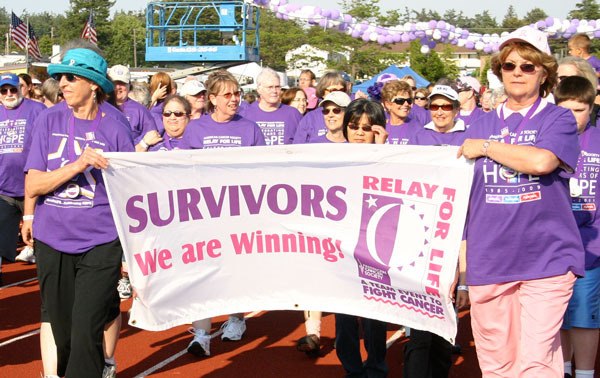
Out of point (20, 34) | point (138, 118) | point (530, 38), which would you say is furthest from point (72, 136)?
point (20, 34)

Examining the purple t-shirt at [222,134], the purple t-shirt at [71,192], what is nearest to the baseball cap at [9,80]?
the purple t-shirt at [222,134]

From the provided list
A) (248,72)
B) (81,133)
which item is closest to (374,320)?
(81,133)

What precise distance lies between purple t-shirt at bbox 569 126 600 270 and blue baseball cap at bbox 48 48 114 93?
3.03 m

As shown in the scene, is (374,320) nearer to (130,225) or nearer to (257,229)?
(257,229)

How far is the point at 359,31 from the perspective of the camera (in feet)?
74.9

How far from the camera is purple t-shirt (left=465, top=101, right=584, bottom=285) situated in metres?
4.24

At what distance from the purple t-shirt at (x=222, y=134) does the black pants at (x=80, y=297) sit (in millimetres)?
2196

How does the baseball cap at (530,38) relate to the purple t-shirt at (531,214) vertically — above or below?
above

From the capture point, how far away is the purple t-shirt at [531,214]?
4238 millimetres

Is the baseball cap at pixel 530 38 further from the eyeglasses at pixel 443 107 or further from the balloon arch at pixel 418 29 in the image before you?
the balloon arch at pixel 418 29

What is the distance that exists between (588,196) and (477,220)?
4.92ft

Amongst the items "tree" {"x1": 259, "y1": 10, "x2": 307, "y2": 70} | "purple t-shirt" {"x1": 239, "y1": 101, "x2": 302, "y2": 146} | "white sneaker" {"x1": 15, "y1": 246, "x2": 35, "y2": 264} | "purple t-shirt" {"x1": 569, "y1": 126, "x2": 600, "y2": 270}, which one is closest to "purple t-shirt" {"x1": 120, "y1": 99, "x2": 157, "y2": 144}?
"purple t-shirt" {"x1": 239, "y1": 101, "x2": 302, "y2": 146}

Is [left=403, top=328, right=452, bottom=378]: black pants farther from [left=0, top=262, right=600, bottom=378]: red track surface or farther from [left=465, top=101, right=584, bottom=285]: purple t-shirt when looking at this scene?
[left=0, top=262, right=600, bottom=378]: red track surface

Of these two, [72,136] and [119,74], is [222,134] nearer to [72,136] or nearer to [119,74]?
[72,136]
